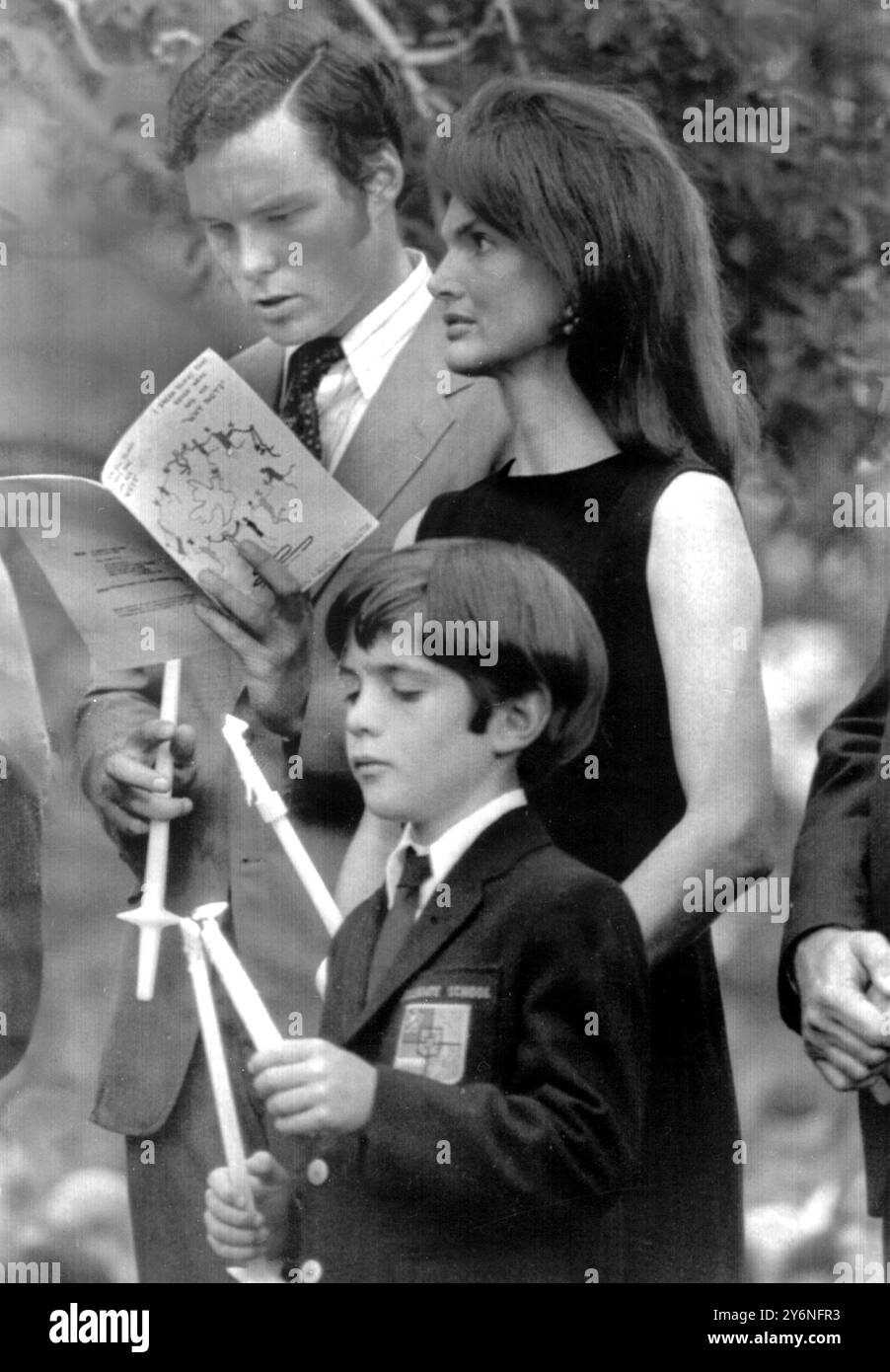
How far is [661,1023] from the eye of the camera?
16.6 feet

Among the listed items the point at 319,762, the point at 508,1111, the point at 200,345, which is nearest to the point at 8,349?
the point at 200,345

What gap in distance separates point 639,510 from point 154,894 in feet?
4.48

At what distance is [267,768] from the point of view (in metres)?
5.18

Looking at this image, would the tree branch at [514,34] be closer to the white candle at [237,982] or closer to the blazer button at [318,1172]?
the white candle at [237,982]

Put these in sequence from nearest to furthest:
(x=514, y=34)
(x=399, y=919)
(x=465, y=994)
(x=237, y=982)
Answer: (x=465, y=994) → (x=399, y=919) → (x=237, y=982) → (x=514, y=34)

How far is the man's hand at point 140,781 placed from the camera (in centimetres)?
518

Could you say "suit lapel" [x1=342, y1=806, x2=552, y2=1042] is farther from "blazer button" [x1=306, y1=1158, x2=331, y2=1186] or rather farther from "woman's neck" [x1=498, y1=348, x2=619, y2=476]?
"woman's neck" [x1=498, y1=348, x2=619, y2=476]

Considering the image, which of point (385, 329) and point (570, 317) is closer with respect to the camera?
point (570, 317)

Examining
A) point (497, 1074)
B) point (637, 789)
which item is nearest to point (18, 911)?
point (497, 1074)

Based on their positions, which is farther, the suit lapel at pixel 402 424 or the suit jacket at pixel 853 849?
the suit lapel at pixel 402 424

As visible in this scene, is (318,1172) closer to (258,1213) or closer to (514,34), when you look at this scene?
(258,1213)

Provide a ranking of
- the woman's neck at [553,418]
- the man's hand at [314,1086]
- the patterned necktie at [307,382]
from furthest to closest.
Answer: the patterned necktie at [307,382] < the woman's neck at [553,418] < the man's hand at [314,1086]

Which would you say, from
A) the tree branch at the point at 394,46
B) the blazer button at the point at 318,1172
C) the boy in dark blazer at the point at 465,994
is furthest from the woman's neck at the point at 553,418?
the blazer button at the point at 318,1172

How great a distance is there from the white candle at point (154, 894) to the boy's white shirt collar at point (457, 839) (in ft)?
1.75
